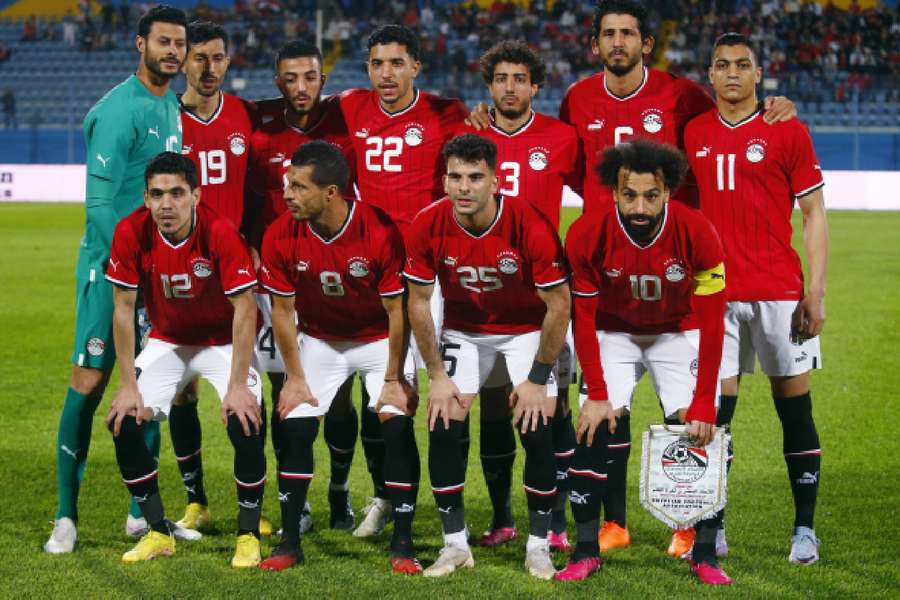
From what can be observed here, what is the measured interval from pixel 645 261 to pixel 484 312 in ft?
2.43

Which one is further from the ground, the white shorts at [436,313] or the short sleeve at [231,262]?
the short sleeve at [231,262]

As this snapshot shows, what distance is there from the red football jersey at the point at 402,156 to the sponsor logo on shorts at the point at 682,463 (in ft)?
6.10

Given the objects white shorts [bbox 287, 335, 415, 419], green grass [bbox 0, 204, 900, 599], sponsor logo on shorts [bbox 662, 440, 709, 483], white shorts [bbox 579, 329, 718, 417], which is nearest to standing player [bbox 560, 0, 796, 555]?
green grass [bbox 0, 204, 900, 599]

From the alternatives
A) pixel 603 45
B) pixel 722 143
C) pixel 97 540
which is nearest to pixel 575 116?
pixel 603 45

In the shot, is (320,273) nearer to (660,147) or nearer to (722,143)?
(660,147)

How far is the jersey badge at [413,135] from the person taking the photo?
6.24 metres

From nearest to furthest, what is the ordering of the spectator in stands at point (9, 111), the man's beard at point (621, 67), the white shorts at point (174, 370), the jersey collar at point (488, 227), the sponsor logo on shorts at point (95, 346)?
1. the jersey collar at point (488, 227)
2. the white shorts at point (174, 370)
3. the sponsor logo on shorts at point (95, 346)
4. the man's beard at point (621, 67)
5. the spectator in stands at point (9, 111)

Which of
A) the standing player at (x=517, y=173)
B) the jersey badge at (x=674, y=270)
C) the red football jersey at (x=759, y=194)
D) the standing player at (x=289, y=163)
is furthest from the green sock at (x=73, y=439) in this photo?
the red football jersey at (x=759, y=194)

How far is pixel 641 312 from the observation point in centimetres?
533

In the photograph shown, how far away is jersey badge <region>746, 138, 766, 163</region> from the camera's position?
5.62 metres

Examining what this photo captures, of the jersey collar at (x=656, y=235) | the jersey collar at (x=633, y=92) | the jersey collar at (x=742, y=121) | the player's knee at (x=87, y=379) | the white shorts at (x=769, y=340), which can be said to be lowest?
the player's knee at (x=87, y=379)

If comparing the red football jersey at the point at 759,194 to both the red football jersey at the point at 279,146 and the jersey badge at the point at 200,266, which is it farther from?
the jersey badge at the point at 200,266

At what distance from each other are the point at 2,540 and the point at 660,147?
3.46m

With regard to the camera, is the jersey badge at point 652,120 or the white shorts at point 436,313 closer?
the white shorts at point 436,313
